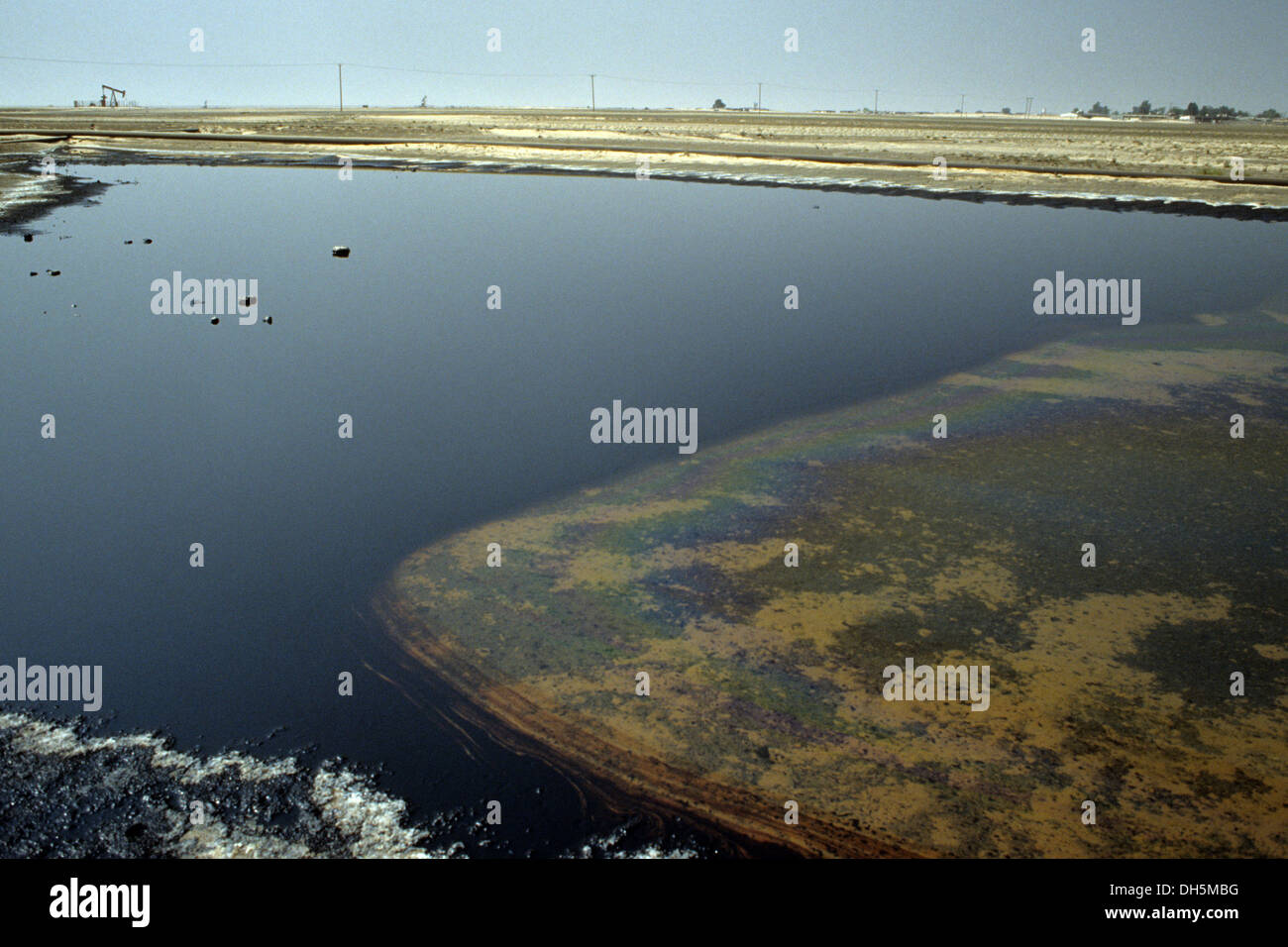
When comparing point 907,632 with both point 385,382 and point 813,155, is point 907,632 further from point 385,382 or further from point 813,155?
point 813,155

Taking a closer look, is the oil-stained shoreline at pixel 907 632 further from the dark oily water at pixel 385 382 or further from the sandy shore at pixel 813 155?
the sandy shore at pixel 813 155

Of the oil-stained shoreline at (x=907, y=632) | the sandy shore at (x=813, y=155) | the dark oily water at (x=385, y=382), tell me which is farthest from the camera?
the sandy shore at (x=813, y=155)

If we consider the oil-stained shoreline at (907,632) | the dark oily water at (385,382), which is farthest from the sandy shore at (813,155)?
the oil-stained shoreline at (907,632)

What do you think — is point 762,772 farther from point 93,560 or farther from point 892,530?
point 93,560

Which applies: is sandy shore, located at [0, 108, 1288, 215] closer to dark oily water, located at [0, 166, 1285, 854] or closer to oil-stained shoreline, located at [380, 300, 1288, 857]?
dark oily water, located at [0, 166, 1285, 854]

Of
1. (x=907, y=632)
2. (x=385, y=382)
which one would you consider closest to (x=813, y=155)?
(x=385, y=382)

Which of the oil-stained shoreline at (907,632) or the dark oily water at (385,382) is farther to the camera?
the dark oily water at (385,382)
